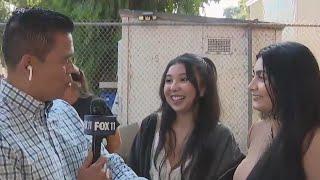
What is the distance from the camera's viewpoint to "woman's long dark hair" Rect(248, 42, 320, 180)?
7.73 ft

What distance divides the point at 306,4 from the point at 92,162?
12305 mm

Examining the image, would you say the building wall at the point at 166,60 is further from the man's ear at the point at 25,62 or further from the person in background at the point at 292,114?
the man's ear at the point at 25,62

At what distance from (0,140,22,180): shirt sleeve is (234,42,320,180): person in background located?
45.9 inches

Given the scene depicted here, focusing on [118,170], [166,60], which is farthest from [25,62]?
[166,60]

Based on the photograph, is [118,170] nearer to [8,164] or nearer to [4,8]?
[8,164]

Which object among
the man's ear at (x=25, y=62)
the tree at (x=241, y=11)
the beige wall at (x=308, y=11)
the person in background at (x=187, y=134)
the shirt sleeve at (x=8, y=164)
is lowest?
the person in background at (x=187, y=134)

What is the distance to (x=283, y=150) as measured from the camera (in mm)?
2375

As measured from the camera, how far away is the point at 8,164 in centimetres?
169

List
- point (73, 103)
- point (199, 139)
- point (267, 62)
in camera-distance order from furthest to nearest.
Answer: point (73, 103)
point (199, 139)
point (267, 62)

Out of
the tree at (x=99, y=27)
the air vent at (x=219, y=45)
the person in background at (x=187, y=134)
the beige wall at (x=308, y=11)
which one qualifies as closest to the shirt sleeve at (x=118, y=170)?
the person in background at (x=187, y=134)

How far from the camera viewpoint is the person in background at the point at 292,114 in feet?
7.69

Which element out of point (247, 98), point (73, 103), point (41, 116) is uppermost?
point (41, 116)

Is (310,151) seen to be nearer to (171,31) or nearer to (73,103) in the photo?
(73,103)

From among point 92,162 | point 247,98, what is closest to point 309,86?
point 92,162
